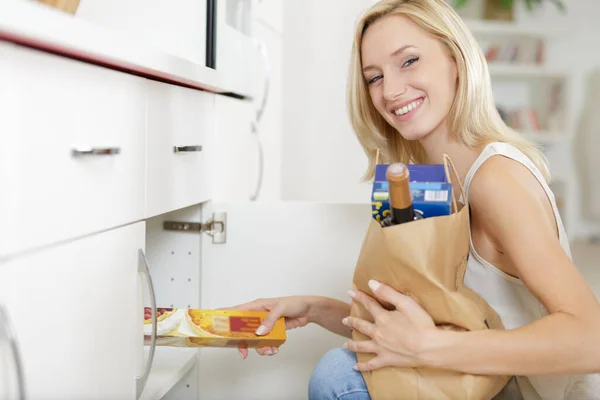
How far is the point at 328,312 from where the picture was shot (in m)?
1.25

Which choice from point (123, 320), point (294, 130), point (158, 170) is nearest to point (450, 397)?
point (123, 320)

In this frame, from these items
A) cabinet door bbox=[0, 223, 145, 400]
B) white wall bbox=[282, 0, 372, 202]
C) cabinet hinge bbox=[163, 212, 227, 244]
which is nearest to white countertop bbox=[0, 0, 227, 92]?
cabinet door bbox=[0, 223, 145, 400]

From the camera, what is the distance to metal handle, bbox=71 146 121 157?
0.81 m

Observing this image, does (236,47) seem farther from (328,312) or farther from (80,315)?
(80,315)

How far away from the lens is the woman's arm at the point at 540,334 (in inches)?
35.0

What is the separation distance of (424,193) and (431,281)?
0.12 m

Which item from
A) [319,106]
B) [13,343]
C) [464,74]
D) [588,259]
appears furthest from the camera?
[588,259]

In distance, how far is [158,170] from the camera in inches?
44.2

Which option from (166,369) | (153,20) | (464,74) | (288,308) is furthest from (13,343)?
(153,20)

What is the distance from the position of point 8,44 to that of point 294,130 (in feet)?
7.30

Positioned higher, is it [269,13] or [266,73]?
[269,13]

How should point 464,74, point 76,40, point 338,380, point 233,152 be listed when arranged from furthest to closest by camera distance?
1. point 233,152
2. point 464,74
3. point 338,380
4. point 76,40

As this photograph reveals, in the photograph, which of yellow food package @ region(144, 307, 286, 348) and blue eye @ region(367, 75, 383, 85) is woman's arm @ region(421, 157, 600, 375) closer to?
yellow food package @ region(144, 307, 286, 348)

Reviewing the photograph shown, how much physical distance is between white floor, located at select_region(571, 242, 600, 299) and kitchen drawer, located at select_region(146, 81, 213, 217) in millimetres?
2479
